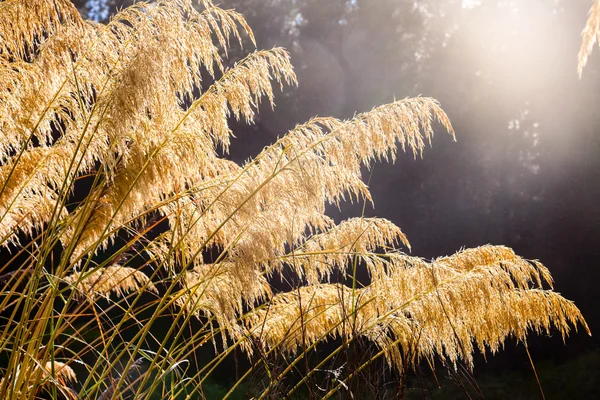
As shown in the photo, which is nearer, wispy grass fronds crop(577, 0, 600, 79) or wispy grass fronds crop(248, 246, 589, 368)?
wispy grass fronds crop(577, 0, 600, 79)

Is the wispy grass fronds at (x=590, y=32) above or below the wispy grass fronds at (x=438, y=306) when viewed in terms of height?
above

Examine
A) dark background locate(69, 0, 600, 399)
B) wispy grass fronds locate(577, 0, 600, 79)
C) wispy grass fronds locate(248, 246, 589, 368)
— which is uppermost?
dark background locate(69, 0, 600, 399)

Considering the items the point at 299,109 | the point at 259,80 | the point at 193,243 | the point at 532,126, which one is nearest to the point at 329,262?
the point at 193,243

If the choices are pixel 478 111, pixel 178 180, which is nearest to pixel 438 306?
pixel 178 180

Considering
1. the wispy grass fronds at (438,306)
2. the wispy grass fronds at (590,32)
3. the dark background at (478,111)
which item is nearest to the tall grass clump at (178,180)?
the wispy grass fronds at (438,306)

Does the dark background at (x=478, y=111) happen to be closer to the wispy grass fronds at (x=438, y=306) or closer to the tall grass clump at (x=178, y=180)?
the wispy grass fronds at (x=438, y=306)

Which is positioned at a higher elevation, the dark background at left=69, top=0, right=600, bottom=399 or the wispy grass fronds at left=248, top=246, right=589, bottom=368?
the dark background at left=69, top=0, right=600, bottom=399

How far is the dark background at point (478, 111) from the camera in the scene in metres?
7.64

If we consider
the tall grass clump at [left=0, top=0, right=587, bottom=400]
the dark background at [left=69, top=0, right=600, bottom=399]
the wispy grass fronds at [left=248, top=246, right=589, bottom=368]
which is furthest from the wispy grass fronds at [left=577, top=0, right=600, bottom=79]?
the dark background at [left=69, top=0, right=600, bottom=399]

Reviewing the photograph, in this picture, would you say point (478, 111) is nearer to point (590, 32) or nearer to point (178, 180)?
point (178, 180)

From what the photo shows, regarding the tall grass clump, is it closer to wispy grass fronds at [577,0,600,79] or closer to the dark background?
wispy grass fronds at [577,0,600,79]

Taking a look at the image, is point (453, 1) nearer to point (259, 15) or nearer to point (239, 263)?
point (259, 15)

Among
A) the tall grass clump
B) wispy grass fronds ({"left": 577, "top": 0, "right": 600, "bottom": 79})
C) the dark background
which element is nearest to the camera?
wispy grass fronds ({"left": 577, "top": 0, "right": 600, "bottom": 79})

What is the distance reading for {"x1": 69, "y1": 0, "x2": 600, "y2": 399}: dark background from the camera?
7.64m
